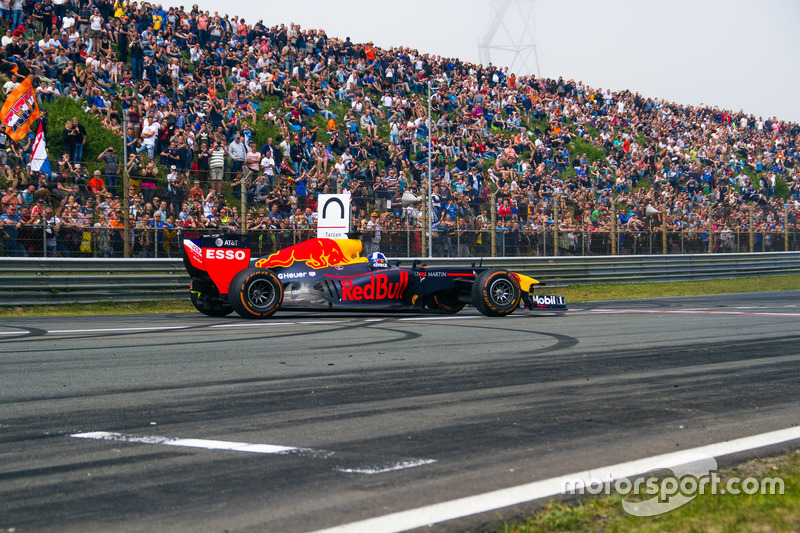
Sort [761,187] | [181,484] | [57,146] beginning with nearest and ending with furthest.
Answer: [181,484] → [57,146] → [761,187]

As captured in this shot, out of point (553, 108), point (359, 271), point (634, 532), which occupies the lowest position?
point (634, 532)

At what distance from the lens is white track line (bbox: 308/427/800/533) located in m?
2.88

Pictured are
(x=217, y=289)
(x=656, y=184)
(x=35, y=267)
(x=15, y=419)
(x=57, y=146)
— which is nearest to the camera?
(x=15, y=419)

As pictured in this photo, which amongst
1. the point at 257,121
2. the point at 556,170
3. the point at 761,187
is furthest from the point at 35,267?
the point at 761,187

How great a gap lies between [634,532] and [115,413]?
317cm

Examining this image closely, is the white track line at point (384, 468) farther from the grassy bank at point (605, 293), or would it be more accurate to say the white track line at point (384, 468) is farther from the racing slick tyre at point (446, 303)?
the grassy bank at point (605, 293)

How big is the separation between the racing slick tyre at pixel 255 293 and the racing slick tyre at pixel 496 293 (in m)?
2.98

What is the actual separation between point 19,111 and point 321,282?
25.9 ft

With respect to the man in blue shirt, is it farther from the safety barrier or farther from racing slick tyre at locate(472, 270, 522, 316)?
racing slick tyre at locate(472, 270, 522, 316)

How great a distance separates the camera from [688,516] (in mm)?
3039

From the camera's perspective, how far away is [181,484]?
3355mm

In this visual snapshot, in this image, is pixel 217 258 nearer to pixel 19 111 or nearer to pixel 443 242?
pixel 19 111

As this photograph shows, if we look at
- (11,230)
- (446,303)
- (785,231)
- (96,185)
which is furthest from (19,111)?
(785,231)

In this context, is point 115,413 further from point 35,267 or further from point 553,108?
point 553,108
